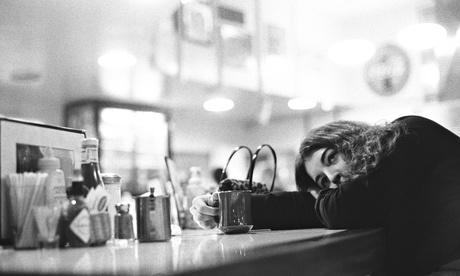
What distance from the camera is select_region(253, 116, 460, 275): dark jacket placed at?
4.69ft

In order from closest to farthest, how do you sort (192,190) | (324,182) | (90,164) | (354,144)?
(90,164), (354,144), (324,182), (192,190)

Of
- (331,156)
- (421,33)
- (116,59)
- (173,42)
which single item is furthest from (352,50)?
(331,156)

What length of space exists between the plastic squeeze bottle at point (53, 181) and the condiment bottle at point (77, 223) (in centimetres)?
5

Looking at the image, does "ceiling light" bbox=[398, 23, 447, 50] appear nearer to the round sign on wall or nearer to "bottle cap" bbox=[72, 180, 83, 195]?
the round sign on wall

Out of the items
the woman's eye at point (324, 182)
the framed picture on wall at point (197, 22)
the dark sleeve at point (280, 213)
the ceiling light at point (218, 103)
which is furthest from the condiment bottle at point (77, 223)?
the ceiling light at point (218, 103)

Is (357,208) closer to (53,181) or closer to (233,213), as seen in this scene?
(233,213)

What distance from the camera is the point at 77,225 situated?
1.12 meters

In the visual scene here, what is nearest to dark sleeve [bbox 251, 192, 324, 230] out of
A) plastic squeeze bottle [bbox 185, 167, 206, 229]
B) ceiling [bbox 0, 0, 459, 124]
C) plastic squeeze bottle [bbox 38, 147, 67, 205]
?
plastic squeeze bottle [bbox 185, 167, 206, 229]

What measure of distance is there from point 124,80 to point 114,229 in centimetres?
461

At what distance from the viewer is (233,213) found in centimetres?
157

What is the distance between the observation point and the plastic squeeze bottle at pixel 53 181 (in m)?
1.15

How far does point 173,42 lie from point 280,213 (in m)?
3.90

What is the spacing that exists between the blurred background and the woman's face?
6.88 ft

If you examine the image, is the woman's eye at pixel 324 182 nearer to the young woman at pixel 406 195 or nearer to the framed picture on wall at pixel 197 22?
the young woman at pixel 406 195
